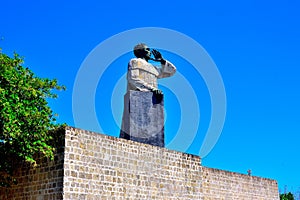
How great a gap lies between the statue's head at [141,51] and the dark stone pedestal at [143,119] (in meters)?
1.42

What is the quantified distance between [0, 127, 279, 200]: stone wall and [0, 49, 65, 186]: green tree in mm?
482

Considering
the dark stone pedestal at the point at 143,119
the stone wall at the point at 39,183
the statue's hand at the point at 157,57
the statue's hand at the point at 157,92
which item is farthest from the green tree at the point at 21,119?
the statue's hand at the point at 157,57

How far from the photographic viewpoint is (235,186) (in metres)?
17.3

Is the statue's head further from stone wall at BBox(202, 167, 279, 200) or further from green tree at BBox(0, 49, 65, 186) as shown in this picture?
stone wall at BBox(202, 167, 279, 200)

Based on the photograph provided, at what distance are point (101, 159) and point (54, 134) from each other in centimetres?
139

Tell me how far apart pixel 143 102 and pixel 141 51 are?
1868mm

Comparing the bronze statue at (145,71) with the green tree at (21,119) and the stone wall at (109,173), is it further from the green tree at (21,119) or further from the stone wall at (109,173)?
the green tree at (21,119)

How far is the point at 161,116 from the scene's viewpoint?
13836mm

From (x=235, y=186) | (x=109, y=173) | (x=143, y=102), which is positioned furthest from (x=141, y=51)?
(x=235, y=186)

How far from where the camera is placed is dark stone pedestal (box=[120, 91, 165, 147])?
13000mm

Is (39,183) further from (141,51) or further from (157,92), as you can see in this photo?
(141,51)

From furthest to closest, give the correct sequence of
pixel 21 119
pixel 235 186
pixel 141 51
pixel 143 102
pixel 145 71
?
pixel 235 186
pixel 141 51
pixel 145 71
pixel 143 102
pixel 21 119

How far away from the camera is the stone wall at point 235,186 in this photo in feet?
51.5

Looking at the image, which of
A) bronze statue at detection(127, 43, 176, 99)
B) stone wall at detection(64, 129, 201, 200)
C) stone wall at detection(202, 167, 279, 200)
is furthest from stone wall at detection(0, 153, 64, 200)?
stone wall at detection(202, 167, 279, 200)
